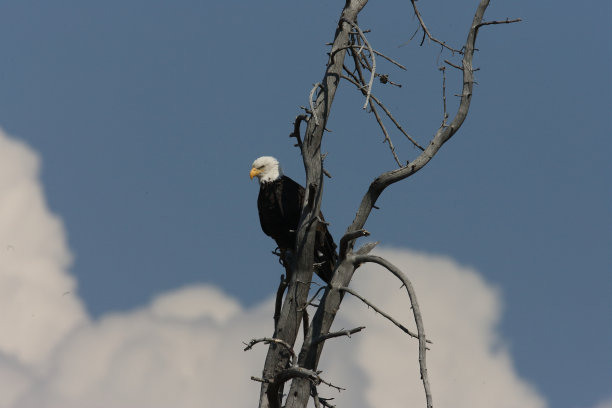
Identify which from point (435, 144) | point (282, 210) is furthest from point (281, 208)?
point (435, 144)

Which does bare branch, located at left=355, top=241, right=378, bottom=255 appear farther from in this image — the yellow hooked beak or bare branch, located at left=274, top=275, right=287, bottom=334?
the yellow hooked beak

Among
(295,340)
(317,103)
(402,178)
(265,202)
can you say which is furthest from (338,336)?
(265,202)

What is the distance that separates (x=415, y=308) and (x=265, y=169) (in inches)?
118

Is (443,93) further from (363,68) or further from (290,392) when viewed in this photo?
(290,392)

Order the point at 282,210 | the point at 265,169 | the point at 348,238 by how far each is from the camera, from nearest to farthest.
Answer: the point at 348,238 → the point at 282,210 → the point at 265,169

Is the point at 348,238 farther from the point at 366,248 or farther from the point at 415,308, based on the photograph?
the point at 415,308

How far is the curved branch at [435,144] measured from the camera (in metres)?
5.87

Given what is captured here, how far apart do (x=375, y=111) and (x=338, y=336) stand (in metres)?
1.91

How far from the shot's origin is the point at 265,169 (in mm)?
7863

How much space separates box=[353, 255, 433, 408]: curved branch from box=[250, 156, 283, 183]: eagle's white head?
2197 millimetres

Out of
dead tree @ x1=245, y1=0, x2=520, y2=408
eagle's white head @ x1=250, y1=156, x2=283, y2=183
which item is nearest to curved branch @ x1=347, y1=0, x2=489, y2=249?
dead tree @ x1=245, y1=0, x2=520, y2=408

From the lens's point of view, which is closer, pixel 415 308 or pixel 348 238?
pixel 415 308

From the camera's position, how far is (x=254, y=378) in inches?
224

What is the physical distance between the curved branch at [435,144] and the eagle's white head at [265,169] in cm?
202
